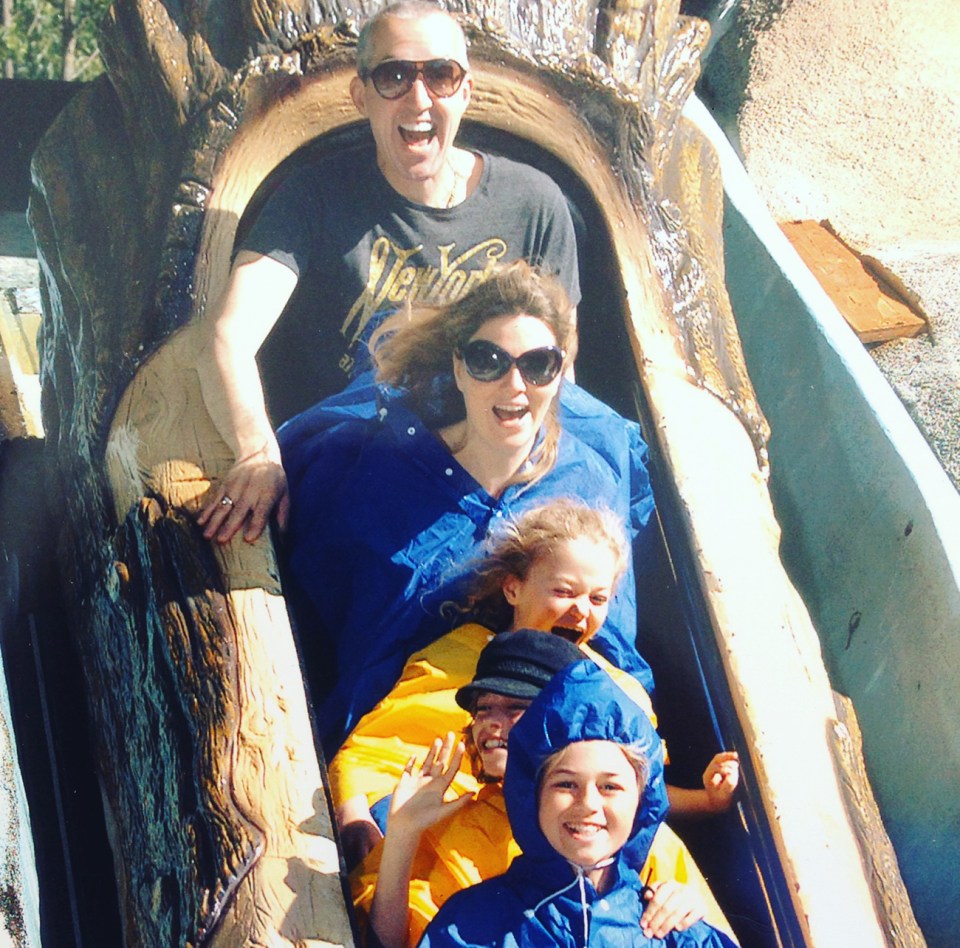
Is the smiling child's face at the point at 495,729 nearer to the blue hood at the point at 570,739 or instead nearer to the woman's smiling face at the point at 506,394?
the blue hood at the point at 570,739

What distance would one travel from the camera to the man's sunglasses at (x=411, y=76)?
3.46 meters

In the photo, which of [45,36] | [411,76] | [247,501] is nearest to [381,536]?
[247,501]

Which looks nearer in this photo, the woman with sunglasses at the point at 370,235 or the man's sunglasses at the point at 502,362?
the man's sunglasses at the point at 502,362

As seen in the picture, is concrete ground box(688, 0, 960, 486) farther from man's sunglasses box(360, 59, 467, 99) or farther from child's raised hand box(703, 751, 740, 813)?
child's raised hand box(703, 751, 740, 813)

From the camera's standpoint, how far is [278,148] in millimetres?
3672

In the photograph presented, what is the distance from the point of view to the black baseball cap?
2.72 m

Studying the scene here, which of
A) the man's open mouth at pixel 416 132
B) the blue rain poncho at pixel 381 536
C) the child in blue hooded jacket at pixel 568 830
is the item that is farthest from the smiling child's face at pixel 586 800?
the man's open mouth at pixel 416 132

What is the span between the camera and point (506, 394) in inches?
123

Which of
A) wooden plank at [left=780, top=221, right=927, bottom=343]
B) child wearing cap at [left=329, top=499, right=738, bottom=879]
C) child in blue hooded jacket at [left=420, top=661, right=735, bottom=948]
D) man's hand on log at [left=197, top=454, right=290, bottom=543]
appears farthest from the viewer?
wooden plank at [left=780, top=221, right=927, bottom=343]

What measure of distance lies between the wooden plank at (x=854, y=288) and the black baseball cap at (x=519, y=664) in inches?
102

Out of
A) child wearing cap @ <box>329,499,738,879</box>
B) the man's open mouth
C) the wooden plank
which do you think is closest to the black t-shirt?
the man's open mouth

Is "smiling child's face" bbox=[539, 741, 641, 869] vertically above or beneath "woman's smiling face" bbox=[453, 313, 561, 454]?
beneath

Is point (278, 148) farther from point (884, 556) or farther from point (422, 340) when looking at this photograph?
point (884, 556)

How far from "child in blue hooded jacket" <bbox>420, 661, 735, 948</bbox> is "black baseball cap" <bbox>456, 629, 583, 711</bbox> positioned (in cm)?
14
